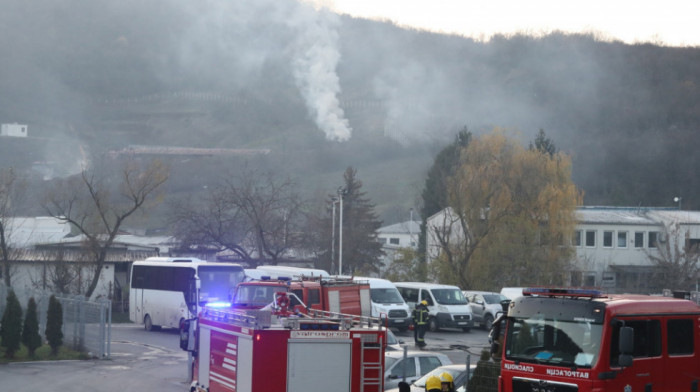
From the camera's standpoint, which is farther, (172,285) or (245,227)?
(245,227)

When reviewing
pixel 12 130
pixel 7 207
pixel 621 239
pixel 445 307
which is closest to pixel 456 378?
pixel 445 307

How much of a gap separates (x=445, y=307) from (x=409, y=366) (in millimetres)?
19447

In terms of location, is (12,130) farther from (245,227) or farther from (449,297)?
(449,297)

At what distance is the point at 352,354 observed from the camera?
1247 centimetres

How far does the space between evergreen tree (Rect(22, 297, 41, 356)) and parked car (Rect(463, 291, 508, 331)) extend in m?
20.0

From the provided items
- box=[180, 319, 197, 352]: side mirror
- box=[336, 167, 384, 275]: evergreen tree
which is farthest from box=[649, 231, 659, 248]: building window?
box=[180, 319, 197, 352]: side mirror

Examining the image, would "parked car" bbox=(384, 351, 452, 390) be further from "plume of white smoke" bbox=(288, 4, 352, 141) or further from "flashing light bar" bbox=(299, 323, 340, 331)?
"plume of white smoke" bbox=(288, 4, 352, 141)

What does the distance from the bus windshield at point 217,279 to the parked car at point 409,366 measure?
57.6 feet

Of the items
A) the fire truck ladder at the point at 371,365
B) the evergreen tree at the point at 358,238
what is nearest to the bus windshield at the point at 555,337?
the fire truck ladder at the point at 371,365

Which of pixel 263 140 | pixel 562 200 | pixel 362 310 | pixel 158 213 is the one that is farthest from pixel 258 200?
pixel 263 140

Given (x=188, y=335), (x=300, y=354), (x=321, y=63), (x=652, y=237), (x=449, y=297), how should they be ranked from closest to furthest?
(x=300, y=354) → (x=188, y=335) → (x=449, y=297) → (x=652, y=237) → (x=321, y=63)

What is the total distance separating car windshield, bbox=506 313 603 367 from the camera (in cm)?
1081

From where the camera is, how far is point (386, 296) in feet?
117

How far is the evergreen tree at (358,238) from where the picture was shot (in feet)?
200
